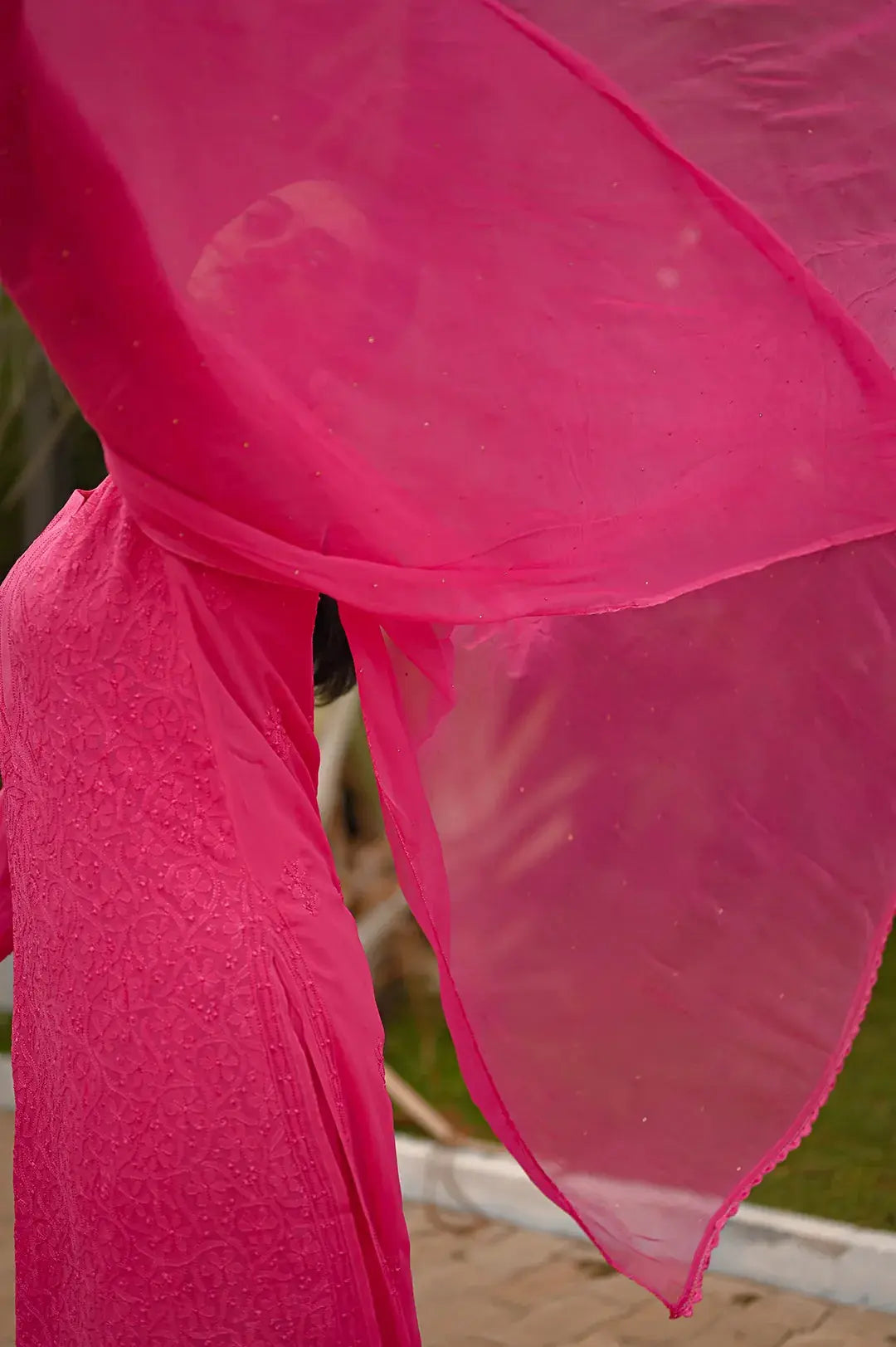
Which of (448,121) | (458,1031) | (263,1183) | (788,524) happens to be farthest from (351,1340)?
(448,121)

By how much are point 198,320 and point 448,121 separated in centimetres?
19

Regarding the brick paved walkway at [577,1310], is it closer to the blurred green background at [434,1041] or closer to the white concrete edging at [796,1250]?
the white concrete edging at [796,1250]

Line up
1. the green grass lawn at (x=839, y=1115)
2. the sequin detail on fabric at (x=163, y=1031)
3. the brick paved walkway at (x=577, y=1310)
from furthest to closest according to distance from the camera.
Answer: the green grass lawn at (x=839, y=1115) < the brick paved walkway at (x=577, y=1310) < the sequin detail on fabric at (x=163, y=1031)

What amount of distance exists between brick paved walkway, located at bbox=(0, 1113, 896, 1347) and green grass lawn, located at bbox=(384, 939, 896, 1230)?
0.40 m

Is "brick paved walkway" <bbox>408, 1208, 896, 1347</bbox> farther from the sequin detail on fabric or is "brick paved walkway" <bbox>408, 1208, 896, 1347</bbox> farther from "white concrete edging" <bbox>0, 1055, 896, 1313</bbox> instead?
the sequin detail on fabric

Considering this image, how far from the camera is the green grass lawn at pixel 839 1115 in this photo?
265 centimetres

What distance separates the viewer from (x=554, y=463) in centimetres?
90

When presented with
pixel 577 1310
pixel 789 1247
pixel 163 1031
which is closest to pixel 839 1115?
pixel 789 1247

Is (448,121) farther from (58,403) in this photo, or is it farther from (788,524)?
(58,403)

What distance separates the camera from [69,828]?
0.99 m

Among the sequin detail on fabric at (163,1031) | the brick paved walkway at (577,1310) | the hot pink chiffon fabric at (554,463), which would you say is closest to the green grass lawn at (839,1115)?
the brick paved walkway at (577,1310)

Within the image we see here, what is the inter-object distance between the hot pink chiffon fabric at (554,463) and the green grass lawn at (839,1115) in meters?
1.64

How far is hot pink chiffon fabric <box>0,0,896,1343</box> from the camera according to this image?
0.81 meters

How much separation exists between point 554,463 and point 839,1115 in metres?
2.43
